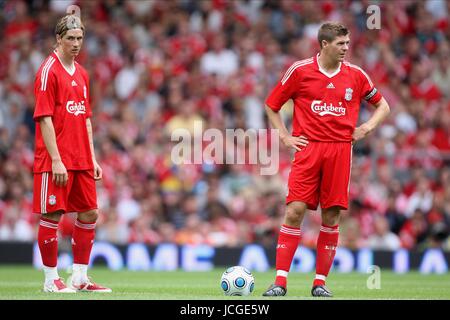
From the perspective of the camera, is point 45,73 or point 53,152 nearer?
point 53,152

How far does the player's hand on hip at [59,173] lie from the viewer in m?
9.41

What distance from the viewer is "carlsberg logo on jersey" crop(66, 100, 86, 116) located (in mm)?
9672

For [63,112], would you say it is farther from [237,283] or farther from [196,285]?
[196,285]

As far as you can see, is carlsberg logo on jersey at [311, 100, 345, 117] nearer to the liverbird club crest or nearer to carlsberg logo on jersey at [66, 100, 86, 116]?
the liverbird club crest

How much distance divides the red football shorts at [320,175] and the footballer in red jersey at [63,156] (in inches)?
75.5

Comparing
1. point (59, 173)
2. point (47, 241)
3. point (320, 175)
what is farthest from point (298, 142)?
point (47, 241)

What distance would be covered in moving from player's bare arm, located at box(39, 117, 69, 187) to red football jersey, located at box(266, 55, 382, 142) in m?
2.08

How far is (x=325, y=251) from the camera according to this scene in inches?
388

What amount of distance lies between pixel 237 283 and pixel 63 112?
2.23m

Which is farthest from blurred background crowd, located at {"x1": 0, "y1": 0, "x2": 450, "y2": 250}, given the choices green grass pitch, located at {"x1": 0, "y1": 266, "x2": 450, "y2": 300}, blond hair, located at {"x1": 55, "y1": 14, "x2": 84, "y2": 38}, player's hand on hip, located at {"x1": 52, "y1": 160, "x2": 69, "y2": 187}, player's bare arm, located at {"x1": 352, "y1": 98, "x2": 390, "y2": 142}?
blond hair, located at {"x1": 55, "y1": 14, "x2": 84, "y2": 38}

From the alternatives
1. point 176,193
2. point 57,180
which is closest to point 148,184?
point 176,193

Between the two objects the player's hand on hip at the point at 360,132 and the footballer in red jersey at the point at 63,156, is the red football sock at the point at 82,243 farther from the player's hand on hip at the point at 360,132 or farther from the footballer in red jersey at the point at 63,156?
the player's hand on hip at the point at 360,132
